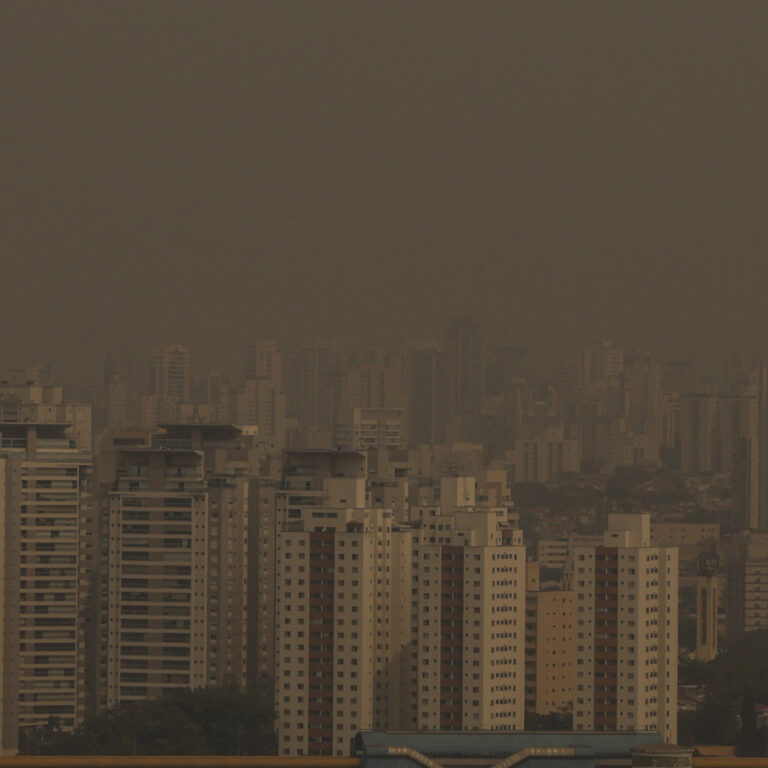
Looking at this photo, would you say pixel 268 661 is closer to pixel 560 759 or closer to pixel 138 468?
pixel 138 468

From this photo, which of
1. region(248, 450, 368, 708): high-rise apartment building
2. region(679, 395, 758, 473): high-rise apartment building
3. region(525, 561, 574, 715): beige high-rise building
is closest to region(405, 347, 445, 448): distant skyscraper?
region(679, 395, 758, 473): high-rise apartment building

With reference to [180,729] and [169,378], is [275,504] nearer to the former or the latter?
[180,729]

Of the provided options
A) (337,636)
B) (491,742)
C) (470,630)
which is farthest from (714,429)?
(491,742)

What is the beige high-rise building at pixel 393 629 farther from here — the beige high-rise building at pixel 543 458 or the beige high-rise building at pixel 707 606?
the beige high-rise building at pixel 543 458

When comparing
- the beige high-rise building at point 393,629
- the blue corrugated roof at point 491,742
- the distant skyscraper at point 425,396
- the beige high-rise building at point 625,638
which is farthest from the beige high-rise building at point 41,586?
the blue corrugated roof at point 491,742

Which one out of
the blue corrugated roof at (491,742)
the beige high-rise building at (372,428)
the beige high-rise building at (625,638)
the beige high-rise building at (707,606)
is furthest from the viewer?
the beige high-rise building at (372,428)

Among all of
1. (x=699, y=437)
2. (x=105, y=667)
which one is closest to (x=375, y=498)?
(x=105, y=667)

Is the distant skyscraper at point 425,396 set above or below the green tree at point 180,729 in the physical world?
above

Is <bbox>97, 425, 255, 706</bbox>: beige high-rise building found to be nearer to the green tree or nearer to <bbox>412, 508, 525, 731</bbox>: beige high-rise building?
the green tree
